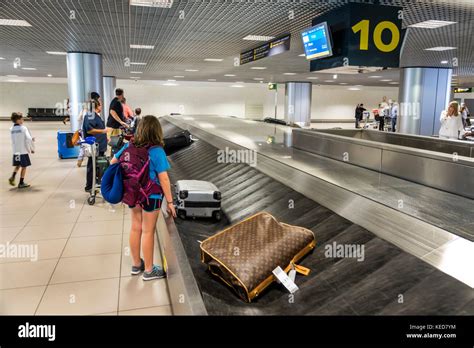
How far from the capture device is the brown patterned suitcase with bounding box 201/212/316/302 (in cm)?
283

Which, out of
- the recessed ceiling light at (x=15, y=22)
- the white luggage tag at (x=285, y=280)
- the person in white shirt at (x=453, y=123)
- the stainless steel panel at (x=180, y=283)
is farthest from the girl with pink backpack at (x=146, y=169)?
the person in white shirt at (x=453, y=123)

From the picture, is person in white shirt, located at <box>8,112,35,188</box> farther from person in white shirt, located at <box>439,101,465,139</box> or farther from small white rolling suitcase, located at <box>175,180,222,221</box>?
person in white shirt, located at <box>439,101,465,139</box>

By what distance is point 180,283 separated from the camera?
2.89 m

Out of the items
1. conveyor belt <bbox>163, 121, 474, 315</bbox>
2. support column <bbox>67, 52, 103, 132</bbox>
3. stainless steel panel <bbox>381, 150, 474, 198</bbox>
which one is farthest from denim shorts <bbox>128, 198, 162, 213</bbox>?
support column <bbox>67, 52, 103, 132</bbox>

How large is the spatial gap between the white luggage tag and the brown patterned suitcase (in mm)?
42

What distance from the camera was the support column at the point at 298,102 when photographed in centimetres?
2609

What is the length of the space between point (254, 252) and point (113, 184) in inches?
58.5

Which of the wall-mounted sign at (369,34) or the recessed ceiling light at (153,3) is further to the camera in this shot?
the recessed ceiling light at (153,3)

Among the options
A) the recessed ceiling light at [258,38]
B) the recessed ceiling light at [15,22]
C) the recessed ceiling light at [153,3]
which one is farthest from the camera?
the recessed ceiling light at [258,38]

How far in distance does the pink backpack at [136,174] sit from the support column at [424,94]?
14428 mm

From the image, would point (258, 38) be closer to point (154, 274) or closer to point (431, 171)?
point (431, 171)

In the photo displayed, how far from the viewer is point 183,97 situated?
32281 millimetres

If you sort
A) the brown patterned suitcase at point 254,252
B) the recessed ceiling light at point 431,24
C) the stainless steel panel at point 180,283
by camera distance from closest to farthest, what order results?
the stainless steel panel at point 180,283, the brown patterned suitcase at point 254,252, the recessed ceiling light at point 431,24

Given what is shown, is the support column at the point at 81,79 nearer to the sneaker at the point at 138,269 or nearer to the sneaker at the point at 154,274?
the sneaker at the point at 138,269
